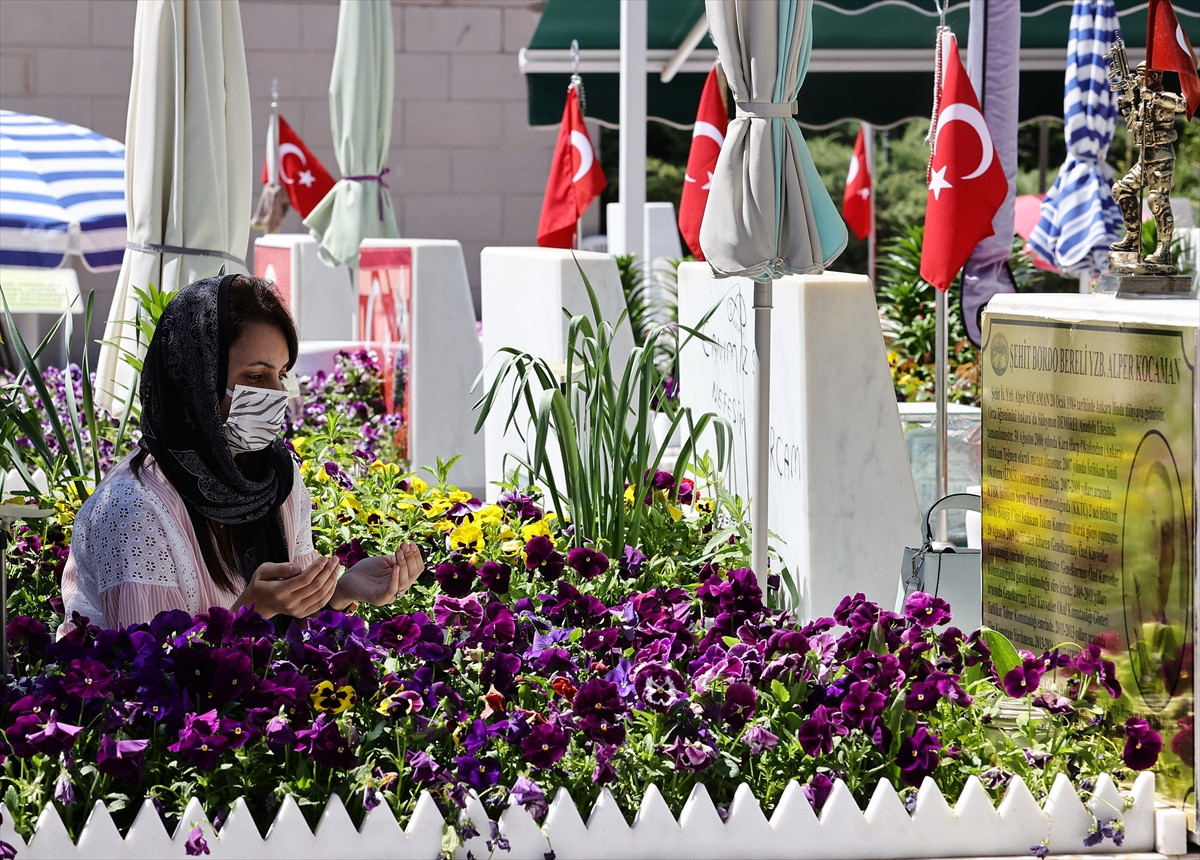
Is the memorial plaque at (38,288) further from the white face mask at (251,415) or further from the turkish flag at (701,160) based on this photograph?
the white face mask at (251,415)

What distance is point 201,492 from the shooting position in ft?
9.16

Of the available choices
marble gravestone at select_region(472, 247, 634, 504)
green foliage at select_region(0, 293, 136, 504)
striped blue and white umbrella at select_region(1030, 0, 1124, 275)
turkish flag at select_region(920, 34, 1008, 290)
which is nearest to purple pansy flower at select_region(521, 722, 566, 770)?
green foliage at select_region(0, 293, 136, 504)

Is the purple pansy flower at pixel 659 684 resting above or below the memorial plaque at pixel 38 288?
below

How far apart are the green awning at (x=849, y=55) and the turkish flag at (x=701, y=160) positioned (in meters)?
2.23

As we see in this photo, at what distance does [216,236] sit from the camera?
5.21m

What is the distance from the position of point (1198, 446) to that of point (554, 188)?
18.6 feet

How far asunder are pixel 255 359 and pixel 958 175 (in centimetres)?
238

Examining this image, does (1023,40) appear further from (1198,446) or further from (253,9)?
(253,9)

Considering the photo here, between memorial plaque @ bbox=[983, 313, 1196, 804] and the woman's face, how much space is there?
59.6 inches

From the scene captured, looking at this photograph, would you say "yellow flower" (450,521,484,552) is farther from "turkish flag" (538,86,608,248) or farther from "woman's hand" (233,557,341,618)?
"turkish flag" (538,86,608,248)

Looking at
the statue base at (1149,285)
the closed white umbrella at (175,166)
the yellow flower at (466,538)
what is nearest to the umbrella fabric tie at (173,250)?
the closed white umbrella at (175,166)

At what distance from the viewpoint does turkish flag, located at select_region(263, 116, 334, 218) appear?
12.2 metres

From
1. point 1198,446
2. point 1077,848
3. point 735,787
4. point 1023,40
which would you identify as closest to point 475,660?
point 735,787

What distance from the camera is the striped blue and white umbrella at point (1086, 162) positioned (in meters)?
Result: 6.85
